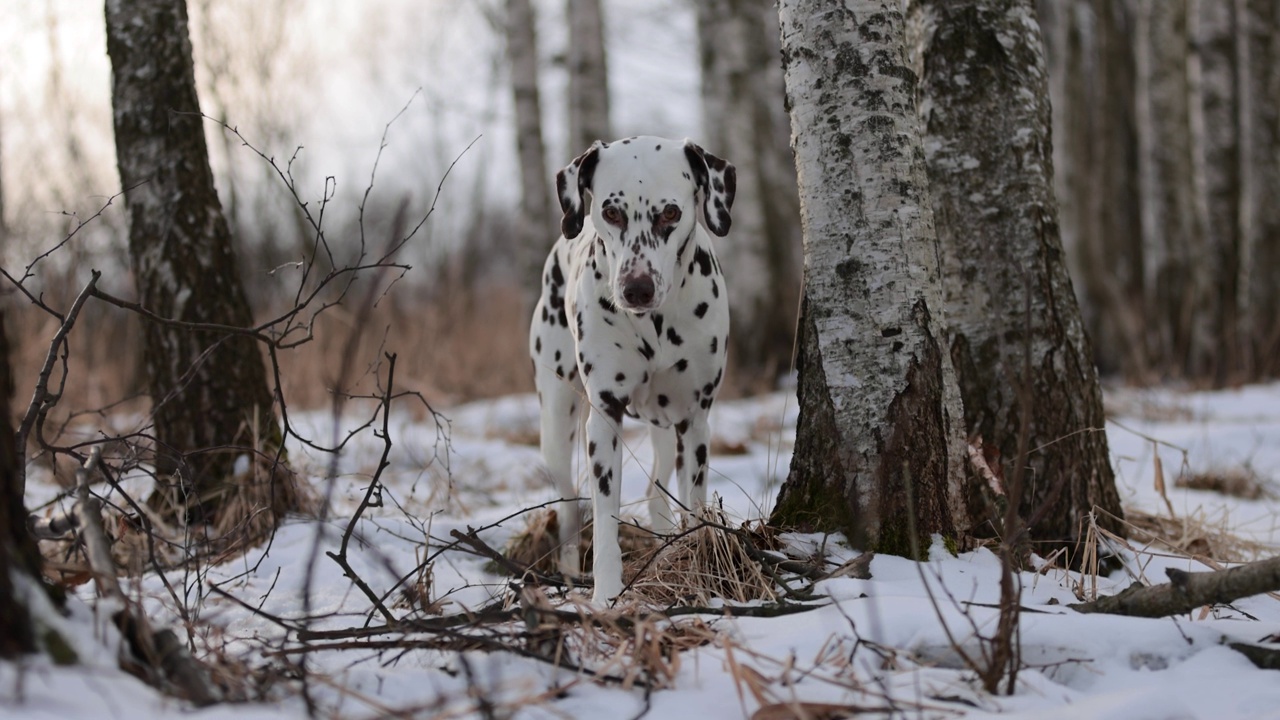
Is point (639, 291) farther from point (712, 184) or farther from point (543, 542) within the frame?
point (543, 542)

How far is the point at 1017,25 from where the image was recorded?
3969 millimetres

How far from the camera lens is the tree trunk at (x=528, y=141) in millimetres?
11883

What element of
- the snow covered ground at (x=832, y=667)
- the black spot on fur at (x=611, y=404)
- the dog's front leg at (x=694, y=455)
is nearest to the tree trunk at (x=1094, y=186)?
the dog's front leg at (x=694, y=455)

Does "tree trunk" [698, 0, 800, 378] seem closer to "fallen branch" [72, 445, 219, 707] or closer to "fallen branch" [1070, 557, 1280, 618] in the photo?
"fallen branch" [1070, 557, 1280, 618]

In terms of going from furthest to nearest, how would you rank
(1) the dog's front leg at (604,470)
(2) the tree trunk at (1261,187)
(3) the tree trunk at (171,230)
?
(2) the tree trunk at (1261,187) < (3) the tree trunk at (171,230) < (1) the dog's front leg at (604,470)

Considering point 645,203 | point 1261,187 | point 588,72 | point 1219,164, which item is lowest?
point 645,203

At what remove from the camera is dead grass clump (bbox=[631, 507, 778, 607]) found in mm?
3105

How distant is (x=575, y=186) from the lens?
3.78 m

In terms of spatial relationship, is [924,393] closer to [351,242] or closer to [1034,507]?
[1034,507]

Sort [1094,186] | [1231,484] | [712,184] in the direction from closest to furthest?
[712,184], [1231,484], [1094,186]

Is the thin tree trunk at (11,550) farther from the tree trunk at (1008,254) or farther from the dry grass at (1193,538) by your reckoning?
the dry grass at (1193,538)

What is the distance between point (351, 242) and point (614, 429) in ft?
80.7

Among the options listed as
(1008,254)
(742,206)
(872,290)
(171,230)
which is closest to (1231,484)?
(1008,254)

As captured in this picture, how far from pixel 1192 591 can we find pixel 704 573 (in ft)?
4.39
